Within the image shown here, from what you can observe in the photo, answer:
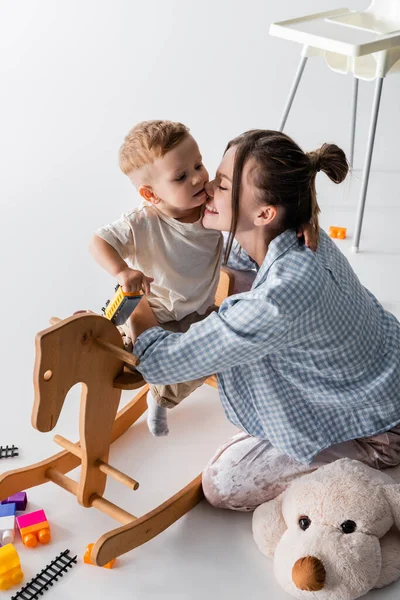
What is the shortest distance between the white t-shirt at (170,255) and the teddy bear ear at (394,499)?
54cm

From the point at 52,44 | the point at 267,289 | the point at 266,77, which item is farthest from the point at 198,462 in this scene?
the point at 52,44

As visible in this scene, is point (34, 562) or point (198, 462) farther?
point (198, 462)

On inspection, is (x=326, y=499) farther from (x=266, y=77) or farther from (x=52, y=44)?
(x=52, y=44)

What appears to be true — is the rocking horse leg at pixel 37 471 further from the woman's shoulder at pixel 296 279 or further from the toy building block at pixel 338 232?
the toy building block at pixel 338 232

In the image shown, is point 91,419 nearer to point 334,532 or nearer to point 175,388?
point 175,388

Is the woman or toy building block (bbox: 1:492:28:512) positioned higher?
the woman

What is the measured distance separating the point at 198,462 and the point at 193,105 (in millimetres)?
2201

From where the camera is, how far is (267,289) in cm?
154

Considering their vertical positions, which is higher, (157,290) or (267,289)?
(267,289)

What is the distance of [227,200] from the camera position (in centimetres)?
164

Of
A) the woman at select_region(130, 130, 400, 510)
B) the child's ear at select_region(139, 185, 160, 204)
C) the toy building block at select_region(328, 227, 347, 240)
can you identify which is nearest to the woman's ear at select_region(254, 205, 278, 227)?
the woman at select_region(130, 130, 400, 510)

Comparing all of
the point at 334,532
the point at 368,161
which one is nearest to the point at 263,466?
the point at 334,532

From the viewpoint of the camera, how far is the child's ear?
171 centimetres

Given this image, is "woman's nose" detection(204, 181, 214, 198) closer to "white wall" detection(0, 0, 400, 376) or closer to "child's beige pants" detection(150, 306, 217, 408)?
"child's beige pants" detection(150, 306, 217, 408)
